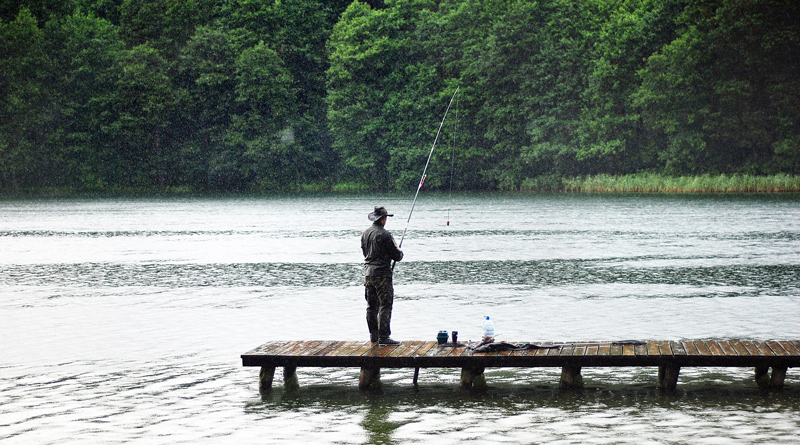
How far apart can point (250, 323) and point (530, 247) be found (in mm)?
16401

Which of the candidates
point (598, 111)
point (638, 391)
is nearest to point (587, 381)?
point (638, 391)

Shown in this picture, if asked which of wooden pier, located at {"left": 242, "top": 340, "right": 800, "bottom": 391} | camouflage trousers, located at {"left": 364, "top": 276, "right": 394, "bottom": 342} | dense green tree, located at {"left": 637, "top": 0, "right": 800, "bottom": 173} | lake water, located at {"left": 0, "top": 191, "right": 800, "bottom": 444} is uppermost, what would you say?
dense green tree, located at {"left": 637, "top": 0, "right": 800, "bottom": 173}

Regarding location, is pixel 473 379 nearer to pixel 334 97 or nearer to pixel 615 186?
pixel 615 186

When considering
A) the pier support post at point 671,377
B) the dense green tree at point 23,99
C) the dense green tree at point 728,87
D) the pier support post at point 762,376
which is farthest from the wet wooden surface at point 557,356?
the dense green tree at point 23,99

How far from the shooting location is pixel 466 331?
15.7 meters

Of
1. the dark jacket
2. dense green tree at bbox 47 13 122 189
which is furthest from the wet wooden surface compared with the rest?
dense green tree at bbox 47 13 122 189

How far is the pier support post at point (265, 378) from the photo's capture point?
11898mm

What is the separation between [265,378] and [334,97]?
8440 centimetres

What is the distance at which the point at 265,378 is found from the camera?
1191 cm

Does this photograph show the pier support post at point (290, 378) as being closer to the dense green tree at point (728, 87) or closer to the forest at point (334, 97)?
the dense green tree at point (728, 87)

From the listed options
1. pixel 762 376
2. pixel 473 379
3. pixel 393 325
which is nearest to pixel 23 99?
pixel 393 325

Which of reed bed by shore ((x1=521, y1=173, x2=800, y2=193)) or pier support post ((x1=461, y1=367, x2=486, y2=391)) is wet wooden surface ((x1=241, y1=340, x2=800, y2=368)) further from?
reed bed by shore ((x1=521, y1=173, x2=800, y2=193))

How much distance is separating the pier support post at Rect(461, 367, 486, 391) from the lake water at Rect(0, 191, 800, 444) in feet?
0.58

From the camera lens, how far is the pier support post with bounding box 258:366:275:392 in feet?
39.0
